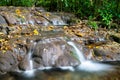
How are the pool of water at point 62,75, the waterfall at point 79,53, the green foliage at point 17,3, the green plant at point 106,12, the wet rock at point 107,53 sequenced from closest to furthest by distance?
1. the pool of water at point 62,75
2. the waterfall at point 79,53
3. the wet rock at point 107,53
4. the green plant at point 106,12
5. the green foliage at point 17,3

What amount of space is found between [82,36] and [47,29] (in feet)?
5.49

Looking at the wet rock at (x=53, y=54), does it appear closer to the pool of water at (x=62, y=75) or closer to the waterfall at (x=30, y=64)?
the waterfall at (x=30, y=64)

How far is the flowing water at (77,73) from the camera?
27.4ft

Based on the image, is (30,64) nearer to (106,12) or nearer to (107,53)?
(107,53)

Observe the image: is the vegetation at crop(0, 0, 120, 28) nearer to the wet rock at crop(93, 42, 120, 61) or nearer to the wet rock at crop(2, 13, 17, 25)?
the wet rock at crop(93, 42, 120, 61)

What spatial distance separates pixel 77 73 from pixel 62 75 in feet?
1.95

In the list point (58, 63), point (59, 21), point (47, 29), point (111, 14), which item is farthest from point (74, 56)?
point (111, 14)

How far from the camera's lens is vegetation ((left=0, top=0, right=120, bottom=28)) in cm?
1406

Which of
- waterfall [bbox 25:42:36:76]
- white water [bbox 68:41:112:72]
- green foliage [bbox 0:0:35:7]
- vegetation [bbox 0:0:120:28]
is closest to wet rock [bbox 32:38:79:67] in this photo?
waterfall [bbox 25:42:36:76]

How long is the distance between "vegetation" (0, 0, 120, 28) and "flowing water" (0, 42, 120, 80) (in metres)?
3.78

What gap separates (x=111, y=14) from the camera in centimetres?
1391

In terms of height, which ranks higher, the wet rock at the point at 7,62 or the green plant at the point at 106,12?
the green plant at the point at 106,12

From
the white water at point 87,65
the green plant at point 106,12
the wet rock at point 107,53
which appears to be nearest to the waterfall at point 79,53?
the white water at point 87,65

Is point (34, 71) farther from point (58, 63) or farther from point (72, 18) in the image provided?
point (72, 18)
